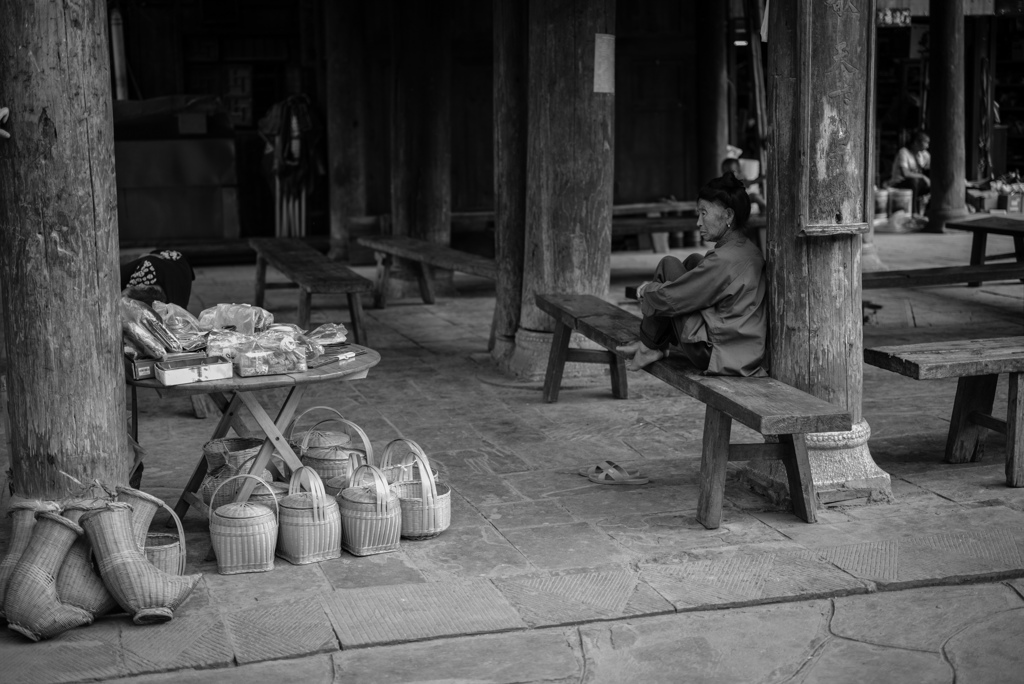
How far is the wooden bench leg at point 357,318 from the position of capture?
8727mm

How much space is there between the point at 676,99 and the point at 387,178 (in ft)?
10.9

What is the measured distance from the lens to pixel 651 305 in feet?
17.9

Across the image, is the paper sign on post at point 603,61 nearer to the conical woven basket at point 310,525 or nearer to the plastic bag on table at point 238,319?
the plastic bag on table at point 238,319

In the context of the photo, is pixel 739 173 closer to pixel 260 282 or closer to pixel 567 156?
pixel 260 282

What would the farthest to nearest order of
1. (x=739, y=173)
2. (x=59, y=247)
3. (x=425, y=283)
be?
1. (x=739, y=173)
2. (x=425, y=283)
3. (x=59, y=247)

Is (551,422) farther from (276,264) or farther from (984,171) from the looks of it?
(984,171)

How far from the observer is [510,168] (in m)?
8.30

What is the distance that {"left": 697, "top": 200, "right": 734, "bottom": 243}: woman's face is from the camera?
212 inches

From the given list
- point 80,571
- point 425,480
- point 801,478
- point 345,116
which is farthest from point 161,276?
point 345,116

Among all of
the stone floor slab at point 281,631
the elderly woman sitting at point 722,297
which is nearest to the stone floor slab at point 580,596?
the stone floor slab at point 281,631

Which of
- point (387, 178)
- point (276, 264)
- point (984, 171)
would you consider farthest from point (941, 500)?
point (984, 171)

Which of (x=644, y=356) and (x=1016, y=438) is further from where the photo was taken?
(x=644, y=356)

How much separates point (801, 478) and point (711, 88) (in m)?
9.48

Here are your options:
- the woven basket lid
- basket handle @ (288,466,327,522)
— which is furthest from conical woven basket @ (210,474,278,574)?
basket handle @ (288,466,327,522)
